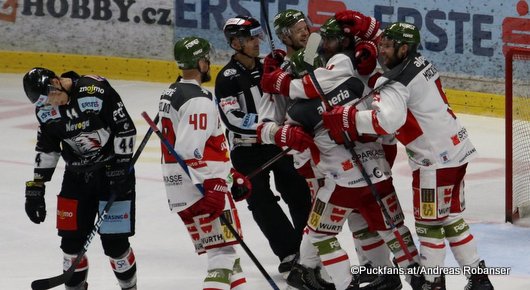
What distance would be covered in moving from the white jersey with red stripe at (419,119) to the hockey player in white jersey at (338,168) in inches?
7.6

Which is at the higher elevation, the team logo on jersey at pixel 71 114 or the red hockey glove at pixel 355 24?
the red hockey glove at pixel 355 24

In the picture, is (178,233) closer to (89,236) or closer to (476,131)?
(89,236)

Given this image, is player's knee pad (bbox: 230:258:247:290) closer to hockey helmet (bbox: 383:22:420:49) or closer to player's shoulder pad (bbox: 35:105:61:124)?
player's shoulder pad (bbox: 35:105:61:124)

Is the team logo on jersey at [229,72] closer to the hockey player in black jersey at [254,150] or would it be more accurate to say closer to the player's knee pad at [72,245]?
the hockey player in black jersey at [254,150]

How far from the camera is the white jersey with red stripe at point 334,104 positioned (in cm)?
609

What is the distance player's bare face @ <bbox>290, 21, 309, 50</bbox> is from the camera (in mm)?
6891

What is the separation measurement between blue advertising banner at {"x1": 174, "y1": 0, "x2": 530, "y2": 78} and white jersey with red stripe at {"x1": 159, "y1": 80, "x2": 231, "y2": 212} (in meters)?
5.06

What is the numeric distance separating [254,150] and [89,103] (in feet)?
3.93

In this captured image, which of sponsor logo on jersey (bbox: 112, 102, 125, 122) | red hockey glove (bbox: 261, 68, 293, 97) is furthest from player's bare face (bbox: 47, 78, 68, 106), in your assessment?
red hockey glove (bbox: 261, 68, 293, 97)

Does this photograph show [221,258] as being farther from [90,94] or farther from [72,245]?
[90,94]

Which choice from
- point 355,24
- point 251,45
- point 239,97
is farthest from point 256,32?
point 355,24

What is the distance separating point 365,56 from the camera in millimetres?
6195

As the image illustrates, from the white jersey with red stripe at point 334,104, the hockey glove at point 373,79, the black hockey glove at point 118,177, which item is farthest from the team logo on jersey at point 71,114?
the hockey glove at point 373,79

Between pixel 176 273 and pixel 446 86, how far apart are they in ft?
14.7
